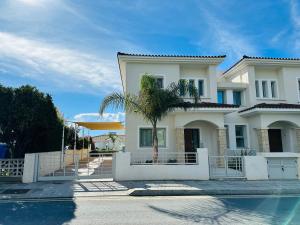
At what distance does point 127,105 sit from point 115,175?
468 centimetres

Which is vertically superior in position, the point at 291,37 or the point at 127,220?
the point at 291,37

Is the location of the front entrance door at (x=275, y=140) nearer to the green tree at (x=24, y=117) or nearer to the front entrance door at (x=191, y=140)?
the front entrance door at (x=191, y=140)

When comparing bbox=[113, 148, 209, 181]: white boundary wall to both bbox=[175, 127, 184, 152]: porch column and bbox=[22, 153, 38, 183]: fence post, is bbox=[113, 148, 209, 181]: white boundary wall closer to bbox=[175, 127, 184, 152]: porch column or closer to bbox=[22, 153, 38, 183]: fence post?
bbox=[175, 127, 184, 152]: porch column

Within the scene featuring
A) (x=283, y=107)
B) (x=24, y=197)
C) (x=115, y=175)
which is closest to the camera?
(x=24, y=197)

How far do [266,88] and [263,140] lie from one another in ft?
20.0

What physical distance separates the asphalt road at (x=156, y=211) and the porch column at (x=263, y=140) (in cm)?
915

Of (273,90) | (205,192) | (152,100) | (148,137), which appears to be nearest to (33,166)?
(152,100)

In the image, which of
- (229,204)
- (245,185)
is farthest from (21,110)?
(245,185)

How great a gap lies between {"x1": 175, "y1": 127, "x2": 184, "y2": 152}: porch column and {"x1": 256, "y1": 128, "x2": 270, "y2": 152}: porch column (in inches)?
253

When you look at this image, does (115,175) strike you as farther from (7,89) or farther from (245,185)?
(7,89)

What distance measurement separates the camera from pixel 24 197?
10.3 m

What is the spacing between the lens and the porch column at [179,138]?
18609 millimetres

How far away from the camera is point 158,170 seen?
1458cm

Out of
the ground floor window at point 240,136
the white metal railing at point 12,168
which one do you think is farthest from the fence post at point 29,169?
the ground floor window at point 240,136
